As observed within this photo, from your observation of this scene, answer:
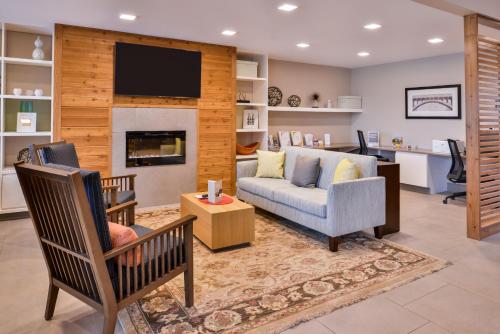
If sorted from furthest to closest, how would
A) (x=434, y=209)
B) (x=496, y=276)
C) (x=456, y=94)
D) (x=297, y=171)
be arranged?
(x=456, y=94), (x=434, y=209), (x=297, y=171), (x=496, y=276)

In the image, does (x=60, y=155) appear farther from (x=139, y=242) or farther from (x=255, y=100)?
(x=255, y=100)

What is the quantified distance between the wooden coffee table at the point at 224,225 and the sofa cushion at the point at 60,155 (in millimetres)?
1297

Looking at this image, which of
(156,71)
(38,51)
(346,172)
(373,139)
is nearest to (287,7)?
A: (346,172)

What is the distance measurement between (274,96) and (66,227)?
5517mm

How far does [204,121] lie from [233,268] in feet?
9.87

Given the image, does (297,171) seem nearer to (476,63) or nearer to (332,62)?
(476,63)

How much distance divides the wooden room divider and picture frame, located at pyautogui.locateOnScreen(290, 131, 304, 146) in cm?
346

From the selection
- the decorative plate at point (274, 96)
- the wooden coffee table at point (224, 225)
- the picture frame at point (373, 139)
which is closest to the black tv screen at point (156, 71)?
the decorative plate at point (274, 96)

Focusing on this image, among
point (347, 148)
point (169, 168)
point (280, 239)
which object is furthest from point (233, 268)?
point (347, 148)

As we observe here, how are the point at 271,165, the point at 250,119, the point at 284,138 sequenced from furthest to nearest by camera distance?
the point at 284,138 < the point at 250,119 < the point at 271,165

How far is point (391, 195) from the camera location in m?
A: 3.96

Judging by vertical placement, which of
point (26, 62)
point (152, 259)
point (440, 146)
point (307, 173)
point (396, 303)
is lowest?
point (396, 303)

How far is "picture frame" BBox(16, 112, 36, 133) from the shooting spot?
473 cm

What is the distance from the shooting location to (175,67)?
17.1 ft
